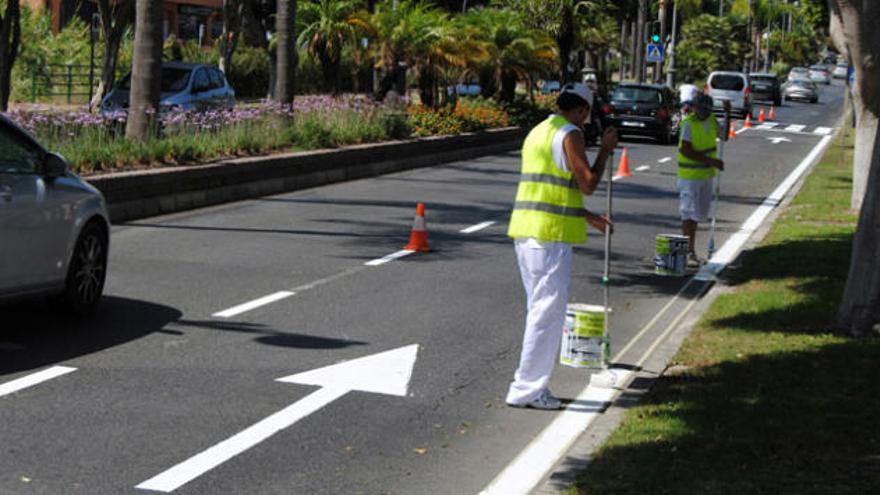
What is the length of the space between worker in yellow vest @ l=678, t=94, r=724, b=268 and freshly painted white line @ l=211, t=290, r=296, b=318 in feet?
16.1

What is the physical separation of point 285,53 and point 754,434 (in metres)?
19.5

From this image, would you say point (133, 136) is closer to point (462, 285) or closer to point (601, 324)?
point (462, 285)

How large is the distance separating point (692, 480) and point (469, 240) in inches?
386

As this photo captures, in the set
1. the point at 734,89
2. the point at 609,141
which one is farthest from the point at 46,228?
the point at 734,89

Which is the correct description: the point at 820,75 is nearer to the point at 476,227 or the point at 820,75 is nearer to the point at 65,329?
the point at 476,227

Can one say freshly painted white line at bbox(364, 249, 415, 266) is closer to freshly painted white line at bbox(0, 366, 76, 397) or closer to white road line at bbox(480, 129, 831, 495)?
white road line at bbox(480, 129, 831, 495)

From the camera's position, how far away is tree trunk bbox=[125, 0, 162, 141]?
19.6 metres

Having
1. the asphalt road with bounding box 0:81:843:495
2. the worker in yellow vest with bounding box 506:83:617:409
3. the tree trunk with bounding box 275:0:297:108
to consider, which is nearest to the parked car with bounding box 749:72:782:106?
the tree trunk with bounding box 275:0:297:108

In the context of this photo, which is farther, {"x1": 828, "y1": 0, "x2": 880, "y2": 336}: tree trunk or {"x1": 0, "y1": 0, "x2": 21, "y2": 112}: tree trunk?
{"x1": 0, "y1": 0, "x2": 21, "y2": 112}: tree trunk

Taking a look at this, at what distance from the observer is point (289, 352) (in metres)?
9.37

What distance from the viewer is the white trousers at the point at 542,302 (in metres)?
7.83

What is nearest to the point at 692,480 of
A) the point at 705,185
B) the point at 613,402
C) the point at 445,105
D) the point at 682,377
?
the point at 613,402

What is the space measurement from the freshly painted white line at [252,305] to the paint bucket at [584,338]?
3.11m

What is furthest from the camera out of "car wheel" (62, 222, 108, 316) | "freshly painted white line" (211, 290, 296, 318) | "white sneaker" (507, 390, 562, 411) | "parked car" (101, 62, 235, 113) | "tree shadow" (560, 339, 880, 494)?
"parked car" (101, 62, 235, 113)
